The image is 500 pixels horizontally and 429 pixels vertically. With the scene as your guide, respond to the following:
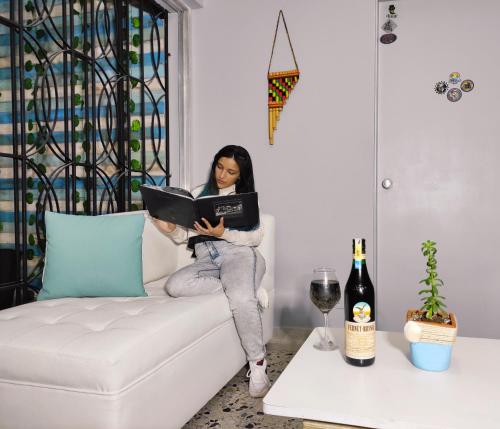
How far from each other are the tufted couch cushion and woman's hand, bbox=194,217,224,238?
45 centimetres

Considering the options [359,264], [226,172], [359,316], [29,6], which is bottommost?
[359,316]

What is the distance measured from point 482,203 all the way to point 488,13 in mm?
1107

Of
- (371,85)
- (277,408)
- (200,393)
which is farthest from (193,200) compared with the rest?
(371,85)

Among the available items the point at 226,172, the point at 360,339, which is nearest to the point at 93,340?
the point at 360,339

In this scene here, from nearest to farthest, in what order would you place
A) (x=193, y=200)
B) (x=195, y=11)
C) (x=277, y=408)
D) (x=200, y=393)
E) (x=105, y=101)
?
(x=277, y=408) → (x=200, y=393) → (x=193, y=200) → (x=105, y=101) → (x=195, y=11)

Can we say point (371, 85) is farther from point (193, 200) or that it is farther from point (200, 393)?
point (200, 393)

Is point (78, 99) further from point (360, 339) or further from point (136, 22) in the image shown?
point (360, 339)

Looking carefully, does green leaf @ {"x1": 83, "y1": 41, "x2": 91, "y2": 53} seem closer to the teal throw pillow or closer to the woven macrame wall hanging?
the teal throw pillow

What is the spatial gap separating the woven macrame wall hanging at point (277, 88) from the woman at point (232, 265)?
77cm

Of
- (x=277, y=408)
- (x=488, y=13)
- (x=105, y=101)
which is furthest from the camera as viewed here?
(x=488, y=13)

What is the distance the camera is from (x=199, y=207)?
2.19 metres

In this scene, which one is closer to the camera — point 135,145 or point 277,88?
point 135,145

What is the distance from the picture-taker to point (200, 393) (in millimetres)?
1786

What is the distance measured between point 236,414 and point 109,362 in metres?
0.75
